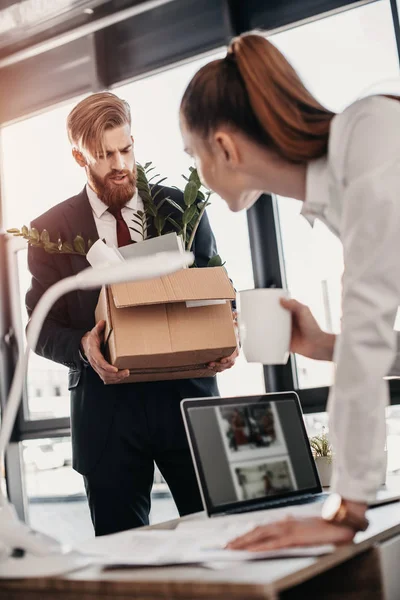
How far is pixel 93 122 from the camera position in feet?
7.28

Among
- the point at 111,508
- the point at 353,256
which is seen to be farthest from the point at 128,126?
the point at 353,256

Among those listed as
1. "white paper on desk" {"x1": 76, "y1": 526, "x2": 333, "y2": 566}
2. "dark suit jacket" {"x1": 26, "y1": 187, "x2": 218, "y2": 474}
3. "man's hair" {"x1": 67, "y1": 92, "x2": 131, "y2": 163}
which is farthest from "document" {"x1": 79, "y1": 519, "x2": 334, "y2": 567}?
"man's hair" {"x1": 67, "y1": 92, "x2": 131, "y2": 163}

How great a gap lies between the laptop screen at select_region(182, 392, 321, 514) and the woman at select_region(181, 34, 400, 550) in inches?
12.3

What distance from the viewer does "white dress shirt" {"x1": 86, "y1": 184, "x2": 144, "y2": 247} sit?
2152 millimetres

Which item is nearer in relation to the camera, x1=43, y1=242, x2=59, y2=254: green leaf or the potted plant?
the potted plant

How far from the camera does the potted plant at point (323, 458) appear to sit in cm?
181

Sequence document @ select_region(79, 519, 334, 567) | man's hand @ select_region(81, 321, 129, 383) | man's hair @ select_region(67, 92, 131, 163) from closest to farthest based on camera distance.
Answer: document @ select_region(79, 519, 334, 567), man's hand @ select_region(81, 321, 129, 383), man's hair @ select_region(67, 92, 131, 163)

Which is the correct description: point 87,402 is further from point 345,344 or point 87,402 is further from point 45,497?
point 45,497

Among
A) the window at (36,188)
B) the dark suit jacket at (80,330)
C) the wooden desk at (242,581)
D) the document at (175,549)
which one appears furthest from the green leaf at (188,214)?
the window at (36,188)

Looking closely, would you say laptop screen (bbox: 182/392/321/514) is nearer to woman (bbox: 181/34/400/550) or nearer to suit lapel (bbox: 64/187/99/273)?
woman (bbox: 181/34/400/550)

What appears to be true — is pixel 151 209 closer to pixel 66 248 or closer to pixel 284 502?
pixel 66 248

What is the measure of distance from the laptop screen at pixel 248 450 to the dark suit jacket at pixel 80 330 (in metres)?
0.57

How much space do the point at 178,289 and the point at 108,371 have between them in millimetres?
278

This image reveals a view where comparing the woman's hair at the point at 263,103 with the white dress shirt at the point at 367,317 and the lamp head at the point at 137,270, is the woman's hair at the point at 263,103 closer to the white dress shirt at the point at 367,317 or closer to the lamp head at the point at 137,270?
the white dress shirt at the point at 367,317
